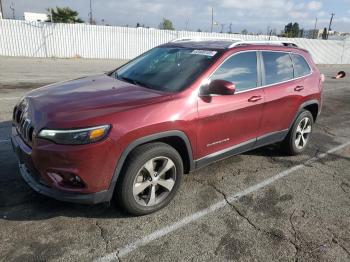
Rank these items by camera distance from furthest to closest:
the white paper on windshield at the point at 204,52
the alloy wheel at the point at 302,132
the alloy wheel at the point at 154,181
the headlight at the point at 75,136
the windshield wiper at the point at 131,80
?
the alloy wheel at the point at 302,132 < the white paper on windshield at the point at 204,52 < the windshield wiper at the point at 131,80 < the alloy wheel at the point at 154,181 < the headlight at the point at 75,136

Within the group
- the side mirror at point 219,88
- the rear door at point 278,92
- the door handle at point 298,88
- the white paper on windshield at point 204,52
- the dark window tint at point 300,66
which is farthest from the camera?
the dark window tint at point 300,66

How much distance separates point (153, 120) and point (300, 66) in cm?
317

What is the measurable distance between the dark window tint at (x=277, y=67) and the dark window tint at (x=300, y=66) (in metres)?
0.14

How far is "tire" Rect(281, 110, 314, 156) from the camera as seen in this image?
519 cm

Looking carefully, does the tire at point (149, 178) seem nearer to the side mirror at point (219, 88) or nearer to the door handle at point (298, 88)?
the side mirror at point (219, 88)

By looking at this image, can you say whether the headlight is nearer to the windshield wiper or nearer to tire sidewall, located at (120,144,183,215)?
tire sidewall, located at (120,144,183,215)

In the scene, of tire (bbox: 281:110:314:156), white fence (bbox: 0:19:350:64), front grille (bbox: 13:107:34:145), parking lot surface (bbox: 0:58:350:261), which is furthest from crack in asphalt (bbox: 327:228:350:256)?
white fence (bbox: 0:19:350:64)

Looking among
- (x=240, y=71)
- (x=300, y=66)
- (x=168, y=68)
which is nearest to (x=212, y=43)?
(x=240, y=71)

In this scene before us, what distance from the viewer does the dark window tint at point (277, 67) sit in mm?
4543

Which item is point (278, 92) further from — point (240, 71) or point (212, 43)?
point (212, 43)

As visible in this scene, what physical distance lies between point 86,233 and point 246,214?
1711 mm

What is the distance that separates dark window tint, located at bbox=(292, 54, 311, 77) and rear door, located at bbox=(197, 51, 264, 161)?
114 centimetres

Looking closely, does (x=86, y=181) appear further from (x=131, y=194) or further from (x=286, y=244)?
(x=286, y=244)

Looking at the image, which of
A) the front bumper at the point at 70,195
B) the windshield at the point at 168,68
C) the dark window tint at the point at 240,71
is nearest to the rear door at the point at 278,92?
the dark window tint at the point at 240,71
